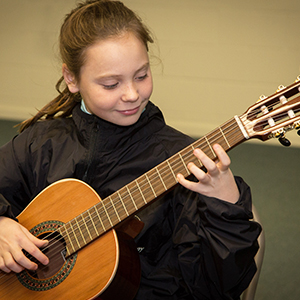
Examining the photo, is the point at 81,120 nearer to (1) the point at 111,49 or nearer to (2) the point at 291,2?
(1) the point at 111,49

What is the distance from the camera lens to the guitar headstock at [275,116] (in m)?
0.90

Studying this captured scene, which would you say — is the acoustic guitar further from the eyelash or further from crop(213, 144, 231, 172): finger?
the eyelash

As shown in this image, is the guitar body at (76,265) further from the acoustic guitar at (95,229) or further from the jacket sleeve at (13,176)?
the jacket sleeve at (13,176)

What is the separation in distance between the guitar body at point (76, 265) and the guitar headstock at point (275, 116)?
46cm

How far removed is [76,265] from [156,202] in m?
0.29

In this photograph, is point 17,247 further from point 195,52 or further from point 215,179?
point 195,52

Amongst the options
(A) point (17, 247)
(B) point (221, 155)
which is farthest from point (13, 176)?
(B) point (221, 155)

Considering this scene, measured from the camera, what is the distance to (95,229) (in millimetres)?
1124

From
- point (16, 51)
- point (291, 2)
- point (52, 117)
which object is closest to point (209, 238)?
point (52, 117)

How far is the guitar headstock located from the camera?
2.94 feet

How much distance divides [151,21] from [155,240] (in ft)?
6.97

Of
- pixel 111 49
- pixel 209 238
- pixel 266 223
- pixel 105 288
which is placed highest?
pixel 111 49

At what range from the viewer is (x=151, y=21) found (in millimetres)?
→ 2969

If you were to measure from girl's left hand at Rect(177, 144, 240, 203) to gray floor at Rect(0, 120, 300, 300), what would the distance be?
1.09 metres
